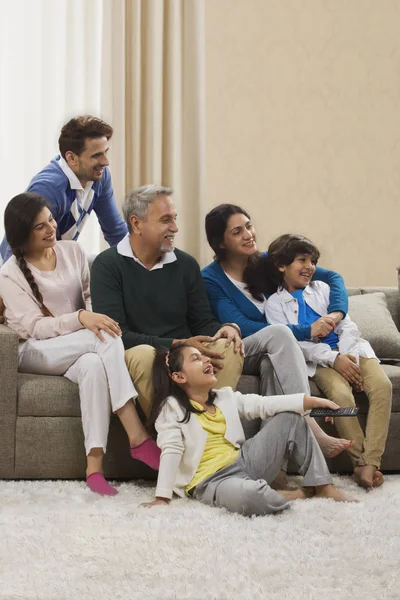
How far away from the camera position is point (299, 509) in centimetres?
242

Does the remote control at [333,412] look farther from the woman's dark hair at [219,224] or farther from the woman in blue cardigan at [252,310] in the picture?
the woman's dark hair at [219,224]

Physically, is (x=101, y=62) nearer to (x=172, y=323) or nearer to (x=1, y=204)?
(x=1, y=204)

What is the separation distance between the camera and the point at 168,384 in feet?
8.90

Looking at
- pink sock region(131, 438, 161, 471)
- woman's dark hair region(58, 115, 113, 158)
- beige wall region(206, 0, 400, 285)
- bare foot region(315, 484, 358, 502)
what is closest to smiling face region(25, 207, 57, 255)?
woman's dark hair region(58, 115, 113, 158)

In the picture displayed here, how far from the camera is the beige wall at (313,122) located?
4.91m

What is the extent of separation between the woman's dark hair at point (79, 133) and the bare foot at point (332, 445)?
1551 millimetres

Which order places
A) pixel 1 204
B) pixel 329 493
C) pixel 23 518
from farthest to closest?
pixel 1 204 < pixel 329 493 < pixel 23 518

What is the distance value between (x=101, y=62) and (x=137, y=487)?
108 inches

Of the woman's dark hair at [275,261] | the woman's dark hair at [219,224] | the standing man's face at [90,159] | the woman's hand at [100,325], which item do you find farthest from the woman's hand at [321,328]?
the standing man's face at [90,159]

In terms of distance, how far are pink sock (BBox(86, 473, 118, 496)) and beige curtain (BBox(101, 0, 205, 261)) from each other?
89.9 inches

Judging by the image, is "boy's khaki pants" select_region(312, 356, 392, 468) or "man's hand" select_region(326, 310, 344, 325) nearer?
"boy's khaki pants" select_region(312, 356, 392, 468)

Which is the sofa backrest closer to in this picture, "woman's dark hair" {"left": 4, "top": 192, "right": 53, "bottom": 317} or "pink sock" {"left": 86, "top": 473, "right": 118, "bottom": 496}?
"woman's dark hair" {"left": 4, "top": 192, "right": 53, "bottom": 317}

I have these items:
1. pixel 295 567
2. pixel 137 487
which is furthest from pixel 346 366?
pixel 295 567

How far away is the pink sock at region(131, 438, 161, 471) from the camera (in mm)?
2717
